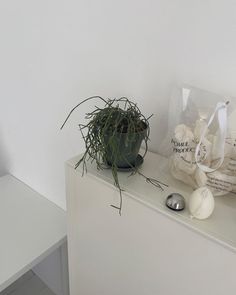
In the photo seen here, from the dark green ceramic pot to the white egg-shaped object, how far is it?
0.20 m

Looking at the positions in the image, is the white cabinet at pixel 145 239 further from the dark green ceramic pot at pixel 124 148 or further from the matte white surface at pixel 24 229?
the matte white surface at pixel 24 229

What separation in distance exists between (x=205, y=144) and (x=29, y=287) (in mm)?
1538

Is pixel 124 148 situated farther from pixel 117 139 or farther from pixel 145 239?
pixel 145 239

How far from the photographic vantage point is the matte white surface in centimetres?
116

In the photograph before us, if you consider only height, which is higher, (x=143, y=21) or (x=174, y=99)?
(x=143, y=21)

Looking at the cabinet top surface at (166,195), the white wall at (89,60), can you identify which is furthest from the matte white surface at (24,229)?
the cabinet top surface at (166,195)

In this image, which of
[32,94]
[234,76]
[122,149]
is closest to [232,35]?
[234,76]

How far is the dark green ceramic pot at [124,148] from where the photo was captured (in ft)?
2.37

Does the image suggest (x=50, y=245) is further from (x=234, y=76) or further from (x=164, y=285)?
(x=234, y=76)

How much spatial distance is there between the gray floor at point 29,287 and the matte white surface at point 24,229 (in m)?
0.63

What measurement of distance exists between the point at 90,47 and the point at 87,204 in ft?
1.58

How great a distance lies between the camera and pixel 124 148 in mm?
734

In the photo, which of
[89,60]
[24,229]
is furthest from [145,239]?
[24,229]

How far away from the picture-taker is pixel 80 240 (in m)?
0.94
